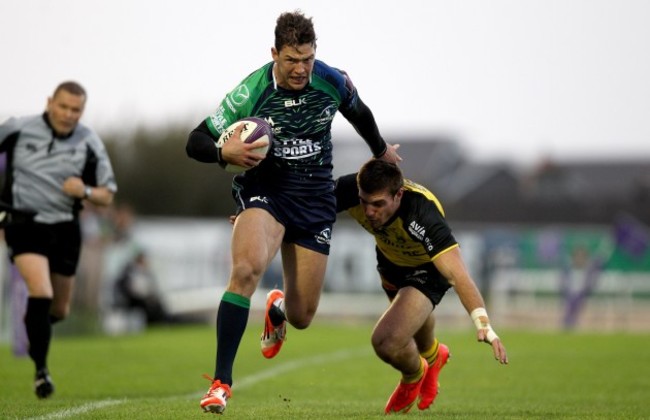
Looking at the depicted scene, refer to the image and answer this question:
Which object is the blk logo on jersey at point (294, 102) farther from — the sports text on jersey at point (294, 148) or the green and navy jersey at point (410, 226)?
the green and navy jersey at point (410, 226)

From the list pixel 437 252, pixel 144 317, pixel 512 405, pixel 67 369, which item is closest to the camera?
pixel 437 252

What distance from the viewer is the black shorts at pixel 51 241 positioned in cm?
1056

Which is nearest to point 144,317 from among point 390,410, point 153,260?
point 153,260

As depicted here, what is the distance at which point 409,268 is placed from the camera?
9438 millimetres

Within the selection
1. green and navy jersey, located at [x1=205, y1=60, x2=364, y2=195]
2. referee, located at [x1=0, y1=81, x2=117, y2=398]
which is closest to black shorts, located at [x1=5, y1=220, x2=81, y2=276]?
referee, located at [x1=0, y1=81, x2=117, y2=398]

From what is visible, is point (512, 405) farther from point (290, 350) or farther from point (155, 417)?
point (290, 350)

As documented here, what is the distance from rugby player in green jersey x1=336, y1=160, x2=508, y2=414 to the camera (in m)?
8.36

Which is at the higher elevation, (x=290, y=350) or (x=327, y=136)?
(x=327, y=136)

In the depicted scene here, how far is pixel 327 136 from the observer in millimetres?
8648

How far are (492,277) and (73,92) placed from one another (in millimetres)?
20790

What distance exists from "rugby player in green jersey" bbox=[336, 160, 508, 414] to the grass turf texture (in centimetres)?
38

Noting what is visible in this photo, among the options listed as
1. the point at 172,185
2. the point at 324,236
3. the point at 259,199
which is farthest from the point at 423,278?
the point at 172,185

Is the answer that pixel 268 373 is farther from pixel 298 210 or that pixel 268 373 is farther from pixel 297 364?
pixel 298 210

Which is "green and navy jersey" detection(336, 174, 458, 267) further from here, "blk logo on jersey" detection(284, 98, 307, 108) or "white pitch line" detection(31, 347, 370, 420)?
"white pitch line" detection(31, 347, 370, 420)
